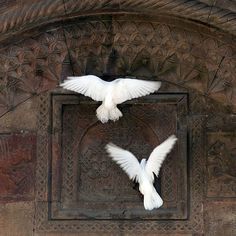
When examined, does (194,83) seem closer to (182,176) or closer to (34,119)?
(182,176)

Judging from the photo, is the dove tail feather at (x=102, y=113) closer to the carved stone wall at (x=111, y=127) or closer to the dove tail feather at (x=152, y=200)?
the carved stone wall at (x=111, y=127)

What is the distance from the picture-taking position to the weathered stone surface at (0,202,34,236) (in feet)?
18.8

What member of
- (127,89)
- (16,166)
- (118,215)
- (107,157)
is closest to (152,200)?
(118,215)

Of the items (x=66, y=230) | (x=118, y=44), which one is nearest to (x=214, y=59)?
(x=118, y=44)

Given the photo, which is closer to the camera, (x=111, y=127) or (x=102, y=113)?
(x=102, y=113)

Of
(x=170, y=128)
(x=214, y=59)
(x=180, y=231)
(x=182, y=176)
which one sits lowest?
(x=180, y=231)

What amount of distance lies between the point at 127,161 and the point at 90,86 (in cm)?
62

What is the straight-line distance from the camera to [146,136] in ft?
19.2

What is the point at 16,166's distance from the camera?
578 cm

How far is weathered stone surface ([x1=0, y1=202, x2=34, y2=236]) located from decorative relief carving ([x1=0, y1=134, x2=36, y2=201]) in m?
0.07

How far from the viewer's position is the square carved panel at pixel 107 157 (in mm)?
5781

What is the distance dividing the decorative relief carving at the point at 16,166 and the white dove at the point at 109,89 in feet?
1.91

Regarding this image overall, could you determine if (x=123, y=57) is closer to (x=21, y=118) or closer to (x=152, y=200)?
(x=21, y=118)

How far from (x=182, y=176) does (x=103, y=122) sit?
2.41ft
